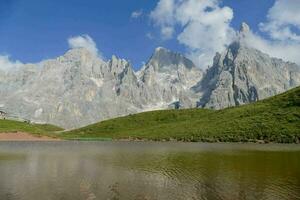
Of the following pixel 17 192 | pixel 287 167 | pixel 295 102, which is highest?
pixel 295 102

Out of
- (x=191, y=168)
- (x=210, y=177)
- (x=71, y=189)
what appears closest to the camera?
(x=71, y=189)

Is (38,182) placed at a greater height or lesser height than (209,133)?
lesser

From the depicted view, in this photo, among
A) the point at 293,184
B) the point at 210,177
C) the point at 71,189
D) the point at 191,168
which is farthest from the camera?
the point at 191,168

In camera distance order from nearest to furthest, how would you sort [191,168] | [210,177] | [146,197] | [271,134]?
1. [146,197]
2. [210,177]
3. [191,168]
4. [271,134]

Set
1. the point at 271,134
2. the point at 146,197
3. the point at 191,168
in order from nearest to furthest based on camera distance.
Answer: the point at 146,197 → the point at 191,168 → the point at 271,134

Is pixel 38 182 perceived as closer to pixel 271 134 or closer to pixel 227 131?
pixel 271 134

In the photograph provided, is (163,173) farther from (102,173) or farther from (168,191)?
(168,191)

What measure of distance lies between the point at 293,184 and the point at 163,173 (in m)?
18.8

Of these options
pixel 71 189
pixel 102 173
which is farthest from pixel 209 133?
pixel 71 189

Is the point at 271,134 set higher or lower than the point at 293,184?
higher

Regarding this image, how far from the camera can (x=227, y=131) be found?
629 feet

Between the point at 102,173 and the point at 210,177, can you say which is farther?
the point at 102,173

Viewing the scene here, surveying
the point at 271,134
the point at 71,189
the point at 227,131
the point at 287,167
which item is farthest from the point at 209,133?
the point at 71,189

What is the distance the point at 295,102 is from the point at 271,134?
126 ft
